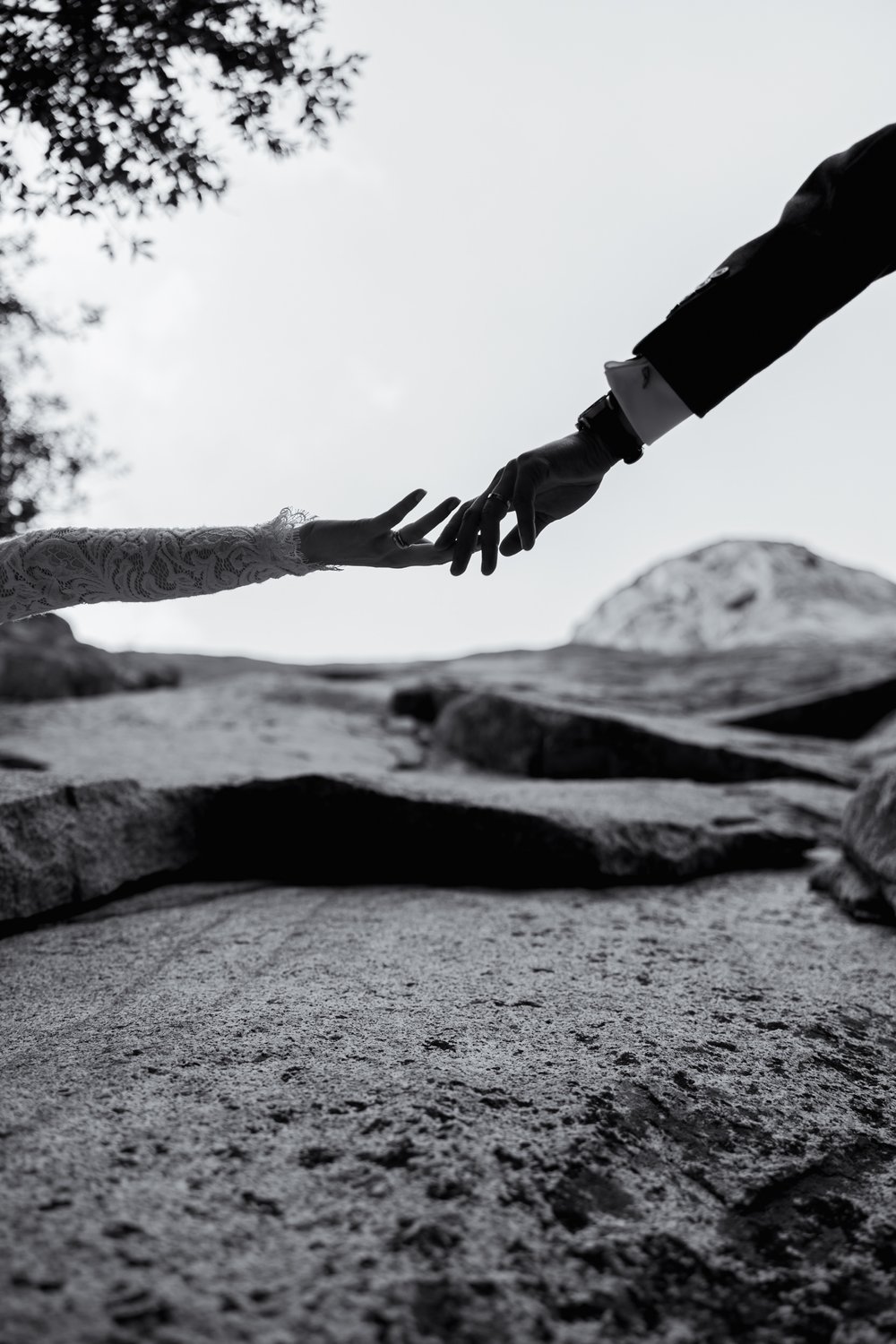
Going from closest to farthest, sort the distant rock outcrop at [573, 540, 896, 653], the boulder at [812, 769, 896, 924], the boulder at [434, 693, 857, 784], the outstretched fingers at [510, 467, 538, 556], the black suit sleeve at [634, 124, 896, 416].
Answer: the black suit sleeve at [634, 124, 896, 416] < the outstretched fingers at [510, 467, 538, 556] < the boulder at [812, 769, 896, 924] < the boulder at [434, 693, 857, 784] < the distant rock outcrop at [573, 540, 896, 653]

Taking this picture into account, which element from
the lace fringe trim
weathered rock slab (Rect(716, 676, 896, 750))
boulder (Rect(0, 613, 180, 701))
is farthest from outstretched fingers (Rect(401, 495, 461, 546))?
boulder (Rect(0, 613, 180, 701))

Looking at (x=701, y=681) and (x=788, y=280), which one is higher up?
(x=788, y=280)

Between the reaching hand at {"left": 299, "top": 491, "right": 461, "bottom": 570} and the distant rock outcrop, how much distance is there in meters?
13.1

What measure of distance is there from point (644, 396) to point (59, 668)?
10.8 m

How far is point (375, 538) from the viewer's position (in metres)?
2.61

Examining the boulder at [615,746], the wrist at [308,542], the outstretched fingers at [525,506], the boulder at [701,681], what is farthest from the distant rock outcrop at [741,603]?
the wrist at [308,542]

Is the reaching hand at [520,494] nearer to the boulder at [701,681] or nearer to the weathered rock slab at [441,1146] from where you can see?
the weathered rock slab at [441,1146]

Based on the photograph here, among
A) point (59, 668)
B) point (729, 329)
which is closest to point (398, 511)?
point (729, 329)

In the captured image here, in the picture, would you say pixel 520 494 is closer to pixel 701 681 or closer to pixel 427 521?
pixel 427 521

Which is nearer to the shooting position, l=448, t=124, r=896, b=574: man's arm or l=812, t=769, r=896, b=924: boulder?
l=448, t=124, r=896, b=574: man's arm

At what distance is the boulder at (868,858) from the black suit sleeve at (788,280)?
2.06 metres

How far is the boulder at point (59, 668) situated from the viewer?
11594 millimetres

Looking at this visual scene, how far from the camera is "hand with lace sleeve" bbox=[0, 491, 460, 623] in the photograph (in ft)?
8.73

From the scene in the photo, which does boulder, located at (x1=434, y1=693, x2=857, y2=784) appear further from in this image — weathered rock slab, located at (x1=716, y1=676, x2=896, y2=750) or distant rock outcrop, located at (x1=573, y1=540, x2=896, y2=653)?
distant rock outcrop, located at (x1=573, y1=540, x2=896, y2=653)
